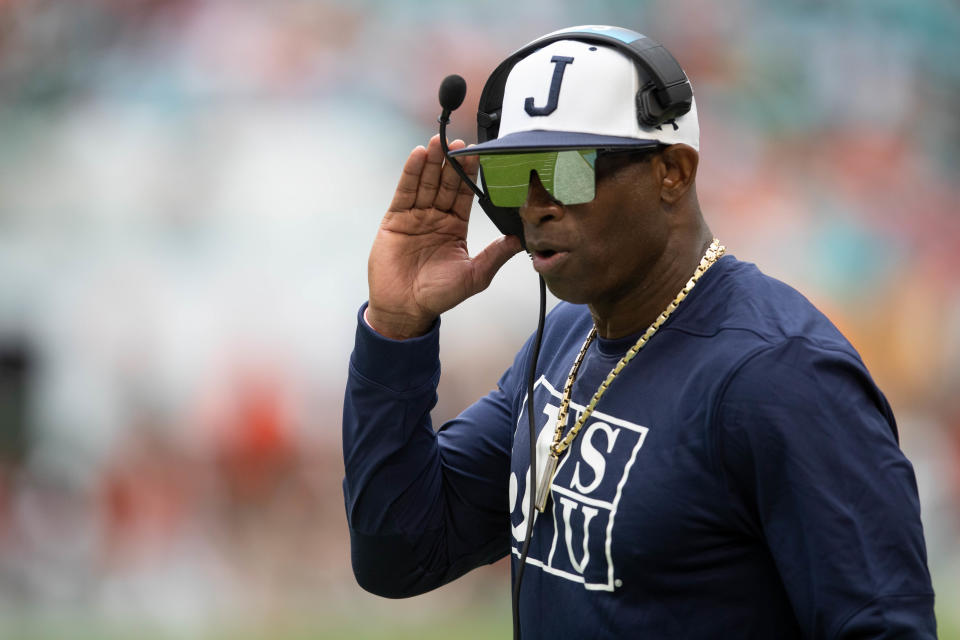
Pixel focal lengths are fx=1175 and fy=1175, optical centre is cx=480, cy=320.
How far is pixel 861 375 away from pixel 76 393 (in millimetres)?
3612

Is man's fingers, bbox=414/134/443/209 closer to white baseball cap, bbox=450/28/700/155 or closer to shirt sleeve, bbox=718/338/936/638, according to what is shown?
white baseball cap, bbox=450/28/700/155

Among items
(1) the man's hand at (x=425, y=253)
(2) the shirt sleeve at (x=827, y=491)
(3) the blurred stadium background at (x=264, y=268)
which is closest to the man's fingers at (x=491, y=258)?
(1) the man's hand at (x=425, y=253)

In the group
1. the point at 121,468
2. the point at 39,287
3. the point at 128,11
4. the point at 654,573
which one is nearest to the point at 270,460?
the point at 121,468

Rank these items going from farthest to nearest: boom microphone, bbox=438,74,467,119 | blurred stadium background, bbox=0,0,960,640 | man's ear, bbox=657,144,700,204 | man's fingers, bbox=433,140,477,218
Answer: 1. blurred stadium background, bbox=0,0,960,640
2. man's fingers, bbox=433,140,477,218
3. boom microphone, bbox=438,74,467,119
4. man's ear, bbox=657,144,700,204

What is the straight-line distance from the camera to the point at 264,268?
4480mm

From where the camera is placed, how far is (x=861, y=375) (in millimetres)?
1284

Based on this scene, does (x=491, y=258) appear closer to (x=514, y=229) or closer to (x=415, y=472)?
(x=514, y=229)

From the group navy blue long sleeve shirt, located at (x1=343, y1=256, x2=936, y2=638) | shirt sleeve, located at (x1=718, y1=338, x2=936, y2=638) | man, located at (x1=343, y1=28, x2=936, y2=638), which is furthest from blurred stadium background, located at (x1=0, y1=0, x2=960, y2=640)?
shirt sleeve, located at (x1=718, y1=338, x2=936, y2=638)

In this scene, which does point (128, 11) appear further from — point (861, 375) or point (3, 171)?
point (861, 375)

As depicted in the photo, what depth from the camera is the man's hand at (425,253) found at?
167 centimetres

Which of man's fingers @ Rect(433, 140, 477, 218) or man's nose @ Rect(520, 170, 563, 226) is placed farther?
man's fingers @ Rect(433, 140, 477, 218)

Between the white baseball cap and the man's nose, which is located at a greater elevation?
the white baseball cap

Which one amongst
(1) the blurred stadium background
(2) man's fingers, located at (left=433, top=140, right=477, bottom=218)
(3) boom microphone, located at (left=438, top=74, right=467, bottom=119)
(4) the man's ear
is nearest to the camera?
(4) the man's ear

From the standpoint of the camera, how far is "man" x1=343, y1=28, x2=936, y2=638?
1232 millimetres
